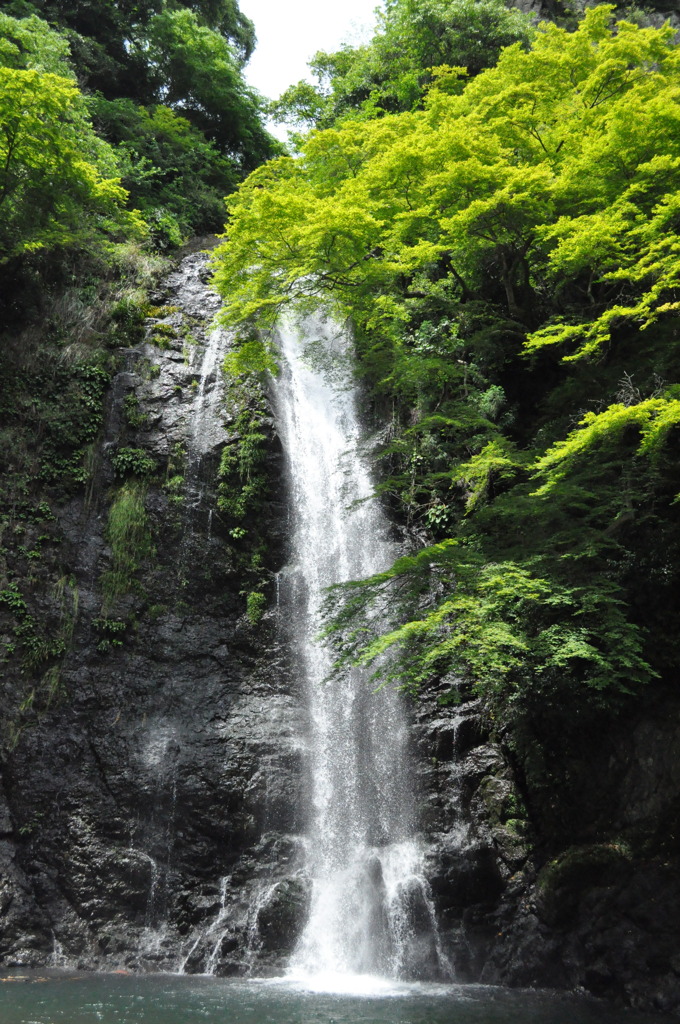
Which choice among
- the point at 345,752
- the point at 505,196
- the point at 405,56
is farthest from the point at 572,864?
the point at 405,56

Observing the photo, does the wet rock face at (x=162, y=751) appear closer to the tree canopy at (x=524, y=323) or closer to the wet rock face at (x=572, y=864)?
the wet rock face at (x=572, y=864)

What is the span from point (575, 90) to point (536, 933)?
11.6m

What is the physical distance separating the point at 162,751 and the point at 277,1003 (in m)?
4.45

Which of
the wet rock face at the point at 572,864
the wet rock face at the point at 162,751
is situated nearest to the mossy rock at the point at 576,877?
the wet rock face at the point at 572,864

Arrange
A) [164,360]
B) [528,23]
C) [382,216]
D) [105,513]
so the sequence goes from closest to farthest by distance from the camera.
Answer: [382,216] < [105,513] < [164,360] < [528,23]

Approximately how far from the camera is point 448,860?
8.96 metres

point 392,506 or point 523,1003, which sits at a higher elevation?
point 392,506

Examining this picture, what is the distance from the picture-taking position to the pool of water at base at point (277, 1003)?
621cm

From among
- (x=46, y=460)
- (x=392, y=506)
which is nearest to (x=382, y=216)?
(x=392, y=506)

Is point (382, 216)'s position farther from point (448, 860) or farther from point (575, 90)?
point (448, 860)

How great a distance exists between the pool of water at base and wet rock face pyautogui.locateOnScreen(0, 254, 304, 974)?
96 centimetres

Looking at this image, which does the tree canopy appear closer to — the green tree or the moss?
the moss

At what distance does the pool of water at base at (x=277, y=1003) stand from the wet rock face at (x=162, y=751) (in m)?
0.96

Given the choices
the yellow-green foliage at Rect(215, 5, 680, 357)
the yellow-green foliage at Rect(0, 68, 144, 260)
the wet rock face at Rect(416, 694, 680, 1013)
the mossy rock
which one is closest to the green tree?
the yellow-green foliage at Rect(0, 68, 144, 260)
